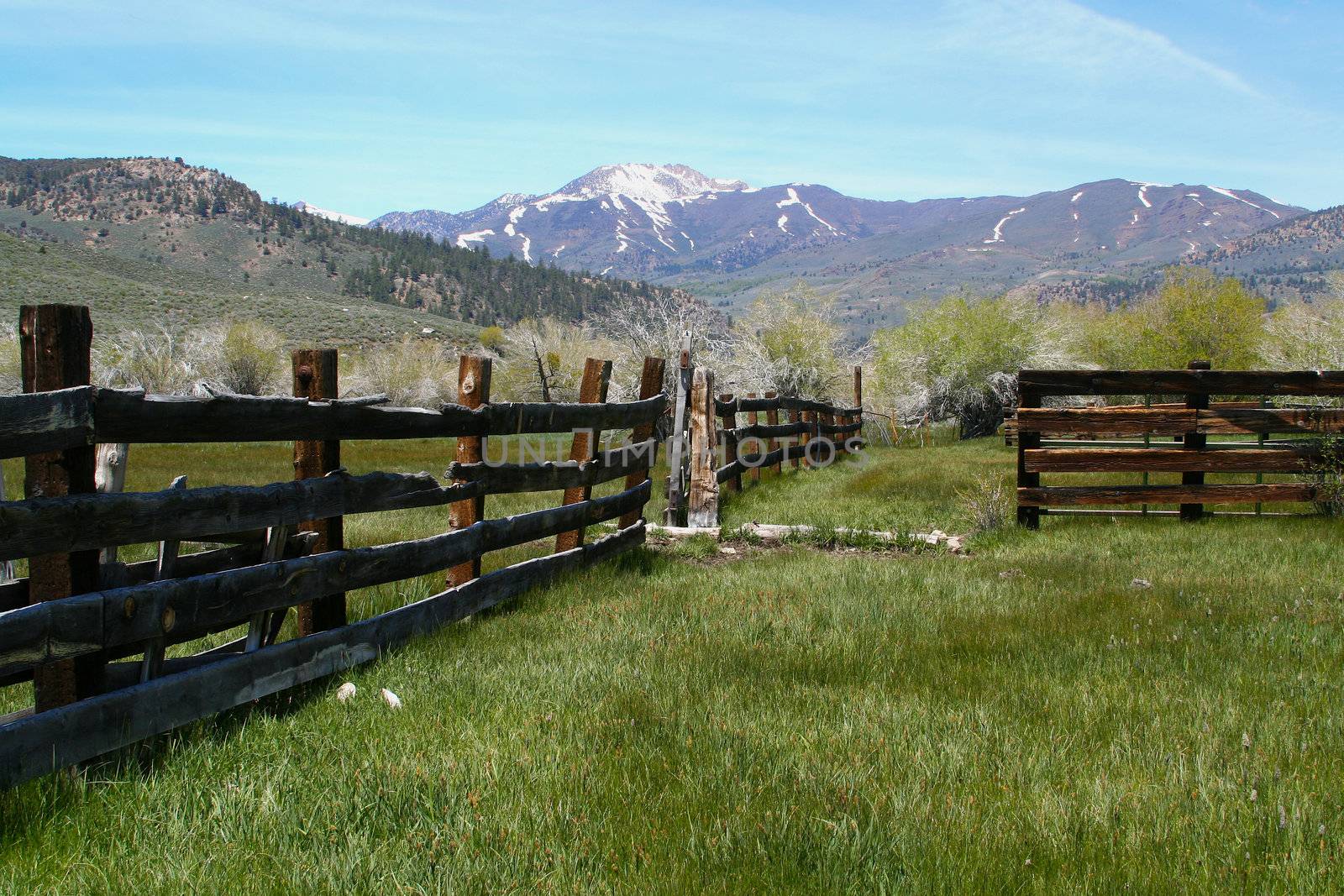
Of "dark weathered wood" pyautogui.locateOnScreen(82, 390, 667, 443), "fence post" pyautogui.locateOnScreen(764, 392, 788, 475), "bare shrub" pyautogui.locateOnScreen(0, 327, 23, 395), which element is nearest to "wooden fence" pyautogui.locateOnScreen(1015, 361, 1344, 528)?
"dark weathered wood" pyautogui.locateOnScreen(82, 390, 667, 443)

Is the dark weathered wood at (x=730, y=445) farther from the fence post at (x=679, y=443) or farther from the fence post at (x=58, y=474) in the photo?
the fence post at (x=58, y=474)

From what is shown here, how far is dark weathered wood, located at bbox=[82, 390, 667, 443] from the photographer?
333cm

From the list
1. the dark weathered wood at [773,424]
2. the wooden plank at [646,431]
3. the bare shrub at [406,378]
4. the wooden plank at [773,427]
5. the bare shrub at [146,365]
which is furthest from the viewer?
the bare shrub at [406,378]

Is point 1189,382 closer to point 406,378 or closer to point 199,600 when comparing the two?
point 199,600

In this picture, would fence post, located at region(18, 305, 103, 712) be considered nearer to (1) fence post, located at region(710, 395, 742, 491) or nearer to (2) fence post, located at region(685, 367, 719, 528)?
(2) fence post, located at region(685, 367, 719, 528)

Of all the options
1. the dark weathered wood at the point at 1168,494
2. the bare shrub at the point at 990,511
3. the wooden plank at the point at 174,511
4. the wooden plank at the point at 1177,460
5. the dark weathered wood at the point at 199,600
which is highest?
the wooden plank at the point at 174,511

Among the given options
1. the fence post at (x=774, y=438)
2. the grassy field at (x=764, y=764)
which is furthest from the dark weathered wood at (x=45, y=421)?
the fence post at (x=774, y=438)

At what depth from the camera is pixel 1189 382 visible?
384 inches

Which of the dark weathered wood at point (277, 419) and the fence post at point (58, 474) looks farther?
the dark weathered wood at point (277, 419)

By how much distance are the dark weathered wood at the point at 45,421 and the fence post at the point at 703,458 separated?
26.4ft

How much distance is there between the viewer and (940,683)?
4305 millimetres

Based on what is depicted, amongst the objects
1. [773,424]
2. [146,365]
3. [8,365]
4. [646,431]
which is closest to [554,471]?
[646,431]

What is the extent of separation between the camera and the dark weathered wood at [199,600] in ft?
9.71

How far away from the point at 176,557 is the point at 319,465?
3.21 ft
